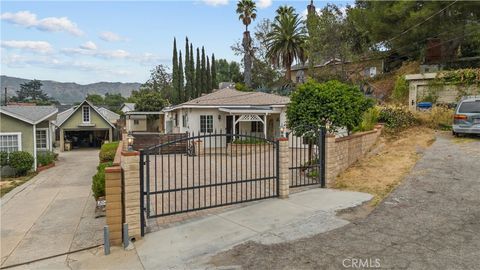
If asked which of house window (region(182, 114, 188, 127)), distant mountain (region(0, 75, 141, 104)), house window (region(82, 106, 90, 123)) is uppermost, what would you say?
distant mountain (region(0, 75, 141, 104))

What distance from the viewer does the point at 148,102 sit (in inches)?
1566

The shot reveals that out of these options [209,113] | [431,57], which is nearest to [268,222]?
[209,113]

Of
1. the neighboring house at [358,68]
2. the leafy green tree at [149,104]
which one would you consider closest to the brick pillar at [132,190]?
the neighboring house at [358,68]

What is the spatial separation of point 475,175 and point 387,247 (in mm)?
5275

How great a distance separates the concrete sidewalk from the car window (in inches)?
290

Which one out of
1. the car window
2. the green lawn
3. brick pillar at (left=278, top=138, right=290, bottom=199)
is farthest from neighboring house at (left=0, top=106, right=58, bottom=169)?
the car window

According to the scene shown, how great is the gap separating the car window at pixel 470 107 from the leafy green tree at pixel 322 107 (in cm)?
427

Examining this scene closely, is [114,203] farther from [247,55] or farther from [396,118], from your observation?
[247,55]

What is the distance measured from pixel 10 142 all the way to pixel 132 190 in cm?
1828

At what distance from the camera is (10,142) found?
2008 centimetres

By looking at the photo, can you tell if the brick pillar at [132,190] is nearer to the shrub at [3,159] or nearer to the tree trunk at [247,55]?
the shrub at [3,159]

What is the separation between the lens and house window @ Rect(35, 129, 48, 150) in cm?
2413

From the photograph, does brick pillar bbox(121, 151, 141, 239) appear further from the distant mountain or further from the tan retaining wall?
the distant mountain

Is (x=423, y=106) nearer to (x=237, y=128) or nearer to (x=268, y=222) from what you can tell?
(x=237, y=128)
